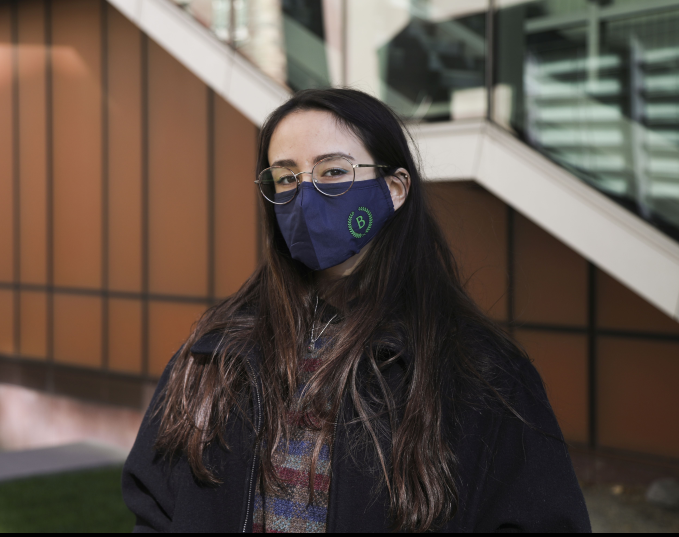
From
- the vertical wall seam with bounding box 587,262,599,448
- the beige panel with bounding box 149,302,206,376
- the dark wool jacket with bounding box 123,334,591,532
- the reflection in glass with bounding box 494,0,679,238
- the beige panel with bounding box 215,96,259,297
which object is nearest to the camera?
the dark wool jacket with bounding box 123,334,591,532

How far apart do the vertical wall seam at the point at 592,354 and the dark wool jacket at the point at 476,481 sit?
5.84m

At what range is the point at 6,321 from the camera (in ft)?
42.9

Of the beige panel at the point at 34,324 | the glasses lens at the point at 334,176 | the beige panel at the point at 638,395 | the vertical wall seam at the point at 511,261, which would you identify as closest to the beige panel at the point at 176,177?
the beige panel at the point at 34,324

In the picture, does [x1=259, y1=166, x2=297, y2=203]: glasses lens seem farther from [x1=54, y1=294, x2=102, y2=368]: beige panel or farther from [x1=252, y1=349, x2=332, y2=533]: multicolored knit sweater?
[x1=54, y1=294, x2=102, y2=368]: beige panel

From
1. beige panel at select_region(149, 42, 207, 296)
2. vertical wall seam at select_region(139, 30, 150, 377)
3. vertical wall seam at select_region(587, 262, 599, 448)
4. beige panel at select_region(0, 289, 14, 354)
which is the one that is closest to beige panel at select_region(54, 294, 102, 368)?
vertical wall seam at select_region(139, 30, 150, 377)

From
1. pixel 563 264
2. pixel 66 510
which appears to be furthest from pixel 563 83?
pixel 66 510

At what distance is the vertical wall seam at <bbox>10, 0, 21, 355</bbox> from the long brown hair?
12100 mm

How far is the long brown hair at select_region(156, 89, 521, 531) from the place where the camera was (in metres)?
1.61

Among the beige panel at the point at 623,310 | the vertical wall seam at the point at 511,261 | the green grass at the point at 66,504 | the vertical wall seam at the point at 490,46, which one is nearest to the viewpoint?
the green grass at the point at 66,504

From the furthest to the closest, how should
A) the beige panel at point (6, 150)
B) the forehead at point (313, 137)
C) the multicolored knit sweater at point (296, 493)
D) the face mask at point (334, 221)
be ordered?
the beige panel at point (6, 150)
the face mask at point (334, 221)
the forehead at point (313, 137)
the multicolored knit sweater at point (296, 493)

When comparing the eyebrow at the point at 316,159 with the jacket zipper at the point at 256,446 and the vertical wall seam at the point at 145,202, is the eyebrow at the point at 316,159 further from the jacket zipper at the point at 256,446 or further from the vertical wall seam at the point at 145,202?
the vertical wall seam at the point at 145,202

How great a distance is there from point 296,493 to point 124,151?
410 inches

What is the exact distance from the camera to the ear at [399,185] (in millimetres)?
1924

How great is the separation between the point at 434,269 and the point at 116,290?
34.0 feet
